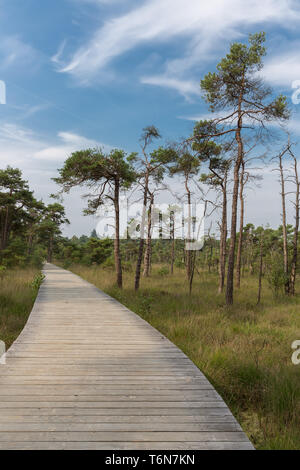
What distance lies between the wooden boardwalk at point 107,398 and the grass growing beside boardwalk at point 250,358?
67 cm

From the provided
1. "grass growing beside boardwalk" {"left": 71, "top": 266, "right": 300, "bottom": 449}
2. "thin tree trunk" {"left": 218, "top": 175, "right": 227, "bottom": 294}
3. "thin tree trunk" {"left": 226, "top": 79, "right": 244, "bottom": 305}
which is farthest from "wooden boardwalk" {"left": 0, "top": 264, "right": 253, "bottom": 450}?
"thin tree trunk" {"left": 218, "top": 175, "right": 227, "bottom": 294}

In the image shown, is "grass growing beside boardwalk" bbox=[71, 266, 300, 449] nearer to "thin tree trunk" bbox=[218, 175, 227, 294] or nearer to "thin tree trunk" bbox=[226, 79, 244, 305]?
"thin tree trunk" bbox=[226, 79, 244, 305]

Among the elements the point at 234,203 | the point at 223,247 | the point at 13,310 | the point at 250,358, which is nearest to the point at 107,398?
the point at 250,358

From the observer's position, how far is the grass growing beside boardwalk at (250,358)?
11.6 feet

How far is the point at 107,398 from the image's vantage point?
10.5 ft

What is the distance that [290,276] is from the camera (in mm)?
15750

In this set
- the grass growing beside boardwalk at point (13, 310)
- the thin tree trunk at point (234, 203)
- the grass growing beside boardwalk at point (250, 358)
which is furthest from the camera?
the thin tree trunk at point (234, 203)

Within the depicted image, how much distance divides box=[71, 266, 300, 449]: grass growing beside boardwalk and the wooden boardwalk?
0.67m

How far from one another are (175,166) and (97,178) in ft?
14.4

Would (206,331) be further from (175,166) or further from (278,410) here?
(175,166)

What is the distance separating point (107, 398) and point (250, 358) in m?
3.23

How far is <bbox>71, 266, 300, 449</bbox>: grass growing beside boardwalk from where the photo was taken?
139 inches

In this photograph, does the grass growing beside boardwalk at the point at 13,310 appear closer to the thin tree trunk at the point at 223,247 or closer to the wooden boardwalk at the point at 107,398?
the wooden boardwalk at the point at 107,398

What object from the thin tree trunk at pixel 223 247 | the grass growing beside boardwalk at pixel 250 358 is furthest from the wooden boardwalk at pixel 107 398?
the thin tree trunk at pixel 223 247
